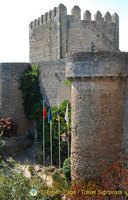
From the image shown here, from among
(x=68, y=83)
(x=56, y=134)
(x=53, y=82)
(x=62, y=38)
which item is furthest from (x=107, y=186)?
(x=62, y=38)

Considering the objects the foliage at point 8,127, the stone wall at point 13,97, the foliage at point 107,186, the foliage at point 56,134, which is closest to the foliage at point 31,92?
the stone wall at point 13,97

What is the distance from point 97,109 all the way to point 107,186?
3.14 meters

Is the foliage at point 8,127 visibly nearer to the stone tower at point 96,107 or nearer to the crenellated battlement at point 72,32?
the crenellated battlement at point 72,32

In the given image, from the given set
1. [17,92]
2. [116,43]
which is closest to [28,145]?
[17,92]

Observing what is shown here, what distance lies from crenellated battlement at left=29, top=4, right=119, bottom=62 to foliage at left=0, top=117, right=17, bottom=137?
5.71 m

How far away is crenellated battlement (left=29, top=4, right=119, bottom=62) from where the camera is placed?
58.5 ft

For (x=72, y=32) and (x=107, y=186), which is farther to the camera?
(x=72, y=32)

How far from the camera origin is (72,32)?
59.2 ft

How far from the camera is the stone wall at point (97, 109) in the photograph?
1043 centimetres

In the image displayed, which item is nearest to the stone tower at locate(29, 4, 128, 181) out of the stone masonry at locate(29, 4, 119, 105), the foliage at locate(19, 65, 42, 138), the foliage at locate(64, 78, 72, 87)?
the foliage at locate(64, 78, 72, 87)

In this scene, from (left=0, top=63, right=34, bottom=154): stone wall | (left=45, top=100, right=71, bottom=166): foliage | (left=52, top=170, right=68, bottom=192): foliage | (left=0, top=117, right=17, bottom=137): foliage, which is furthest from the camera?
(left=0, top=63, right=34, bottom=154): stone wall

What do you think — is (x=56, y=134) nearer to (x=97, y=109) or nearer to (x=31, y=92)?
(x=31, y=92)

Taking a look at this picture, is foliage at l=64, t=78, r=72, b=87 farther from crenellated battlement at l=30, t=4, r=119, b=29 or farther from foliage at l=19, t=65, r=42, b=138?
crenellated battlement at l=30, t=4, r=119, b=29

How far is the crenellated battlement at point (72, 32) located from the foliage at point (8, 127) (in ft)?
18.7
